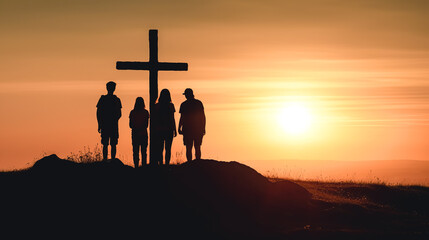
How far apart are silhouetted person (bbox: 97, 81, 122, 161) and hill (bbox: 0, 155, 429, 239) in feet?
5.08

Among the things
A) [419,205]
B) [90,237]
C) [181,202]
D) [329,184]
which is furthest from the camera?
[329,184]

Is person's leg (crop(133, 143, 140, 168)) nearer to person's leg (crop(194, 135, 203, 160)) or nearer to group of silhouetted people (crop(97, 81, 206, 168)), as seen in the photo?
group of silhouetted people (crop(97, 81, 206, 168))

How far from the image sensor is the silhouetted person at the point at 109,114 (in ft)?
61.6

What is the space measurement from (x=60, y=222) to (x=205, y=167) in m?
4.69

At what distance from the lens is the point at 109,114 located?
61.8 ft

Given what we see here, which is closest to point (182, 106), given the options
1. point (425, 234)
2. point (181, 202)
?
point (181, 202)

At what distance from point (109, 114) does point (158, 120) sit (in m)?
1.64

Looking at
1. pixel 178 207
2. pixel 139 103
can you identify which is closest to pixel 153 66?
pixel 139 103

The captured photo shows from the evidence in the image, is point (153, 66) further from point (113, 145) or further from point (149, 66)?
point (113, 145)

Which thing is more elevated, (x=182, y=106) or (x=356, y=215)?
(x=182, y=106)

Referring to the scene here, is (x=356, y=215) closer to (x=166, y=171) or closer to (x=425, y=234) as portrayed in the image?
(x=425, y=234)

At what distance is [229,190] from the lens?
55.5 feet

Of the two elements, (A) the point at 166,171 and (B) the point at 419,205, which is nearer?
(A) the point at 166,171

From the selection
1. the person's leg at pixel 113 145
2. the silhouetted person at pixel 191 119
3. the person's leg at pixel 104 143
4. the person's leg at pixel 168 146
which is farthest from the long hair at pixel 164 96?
→ the person's leg at pixel 104 143
